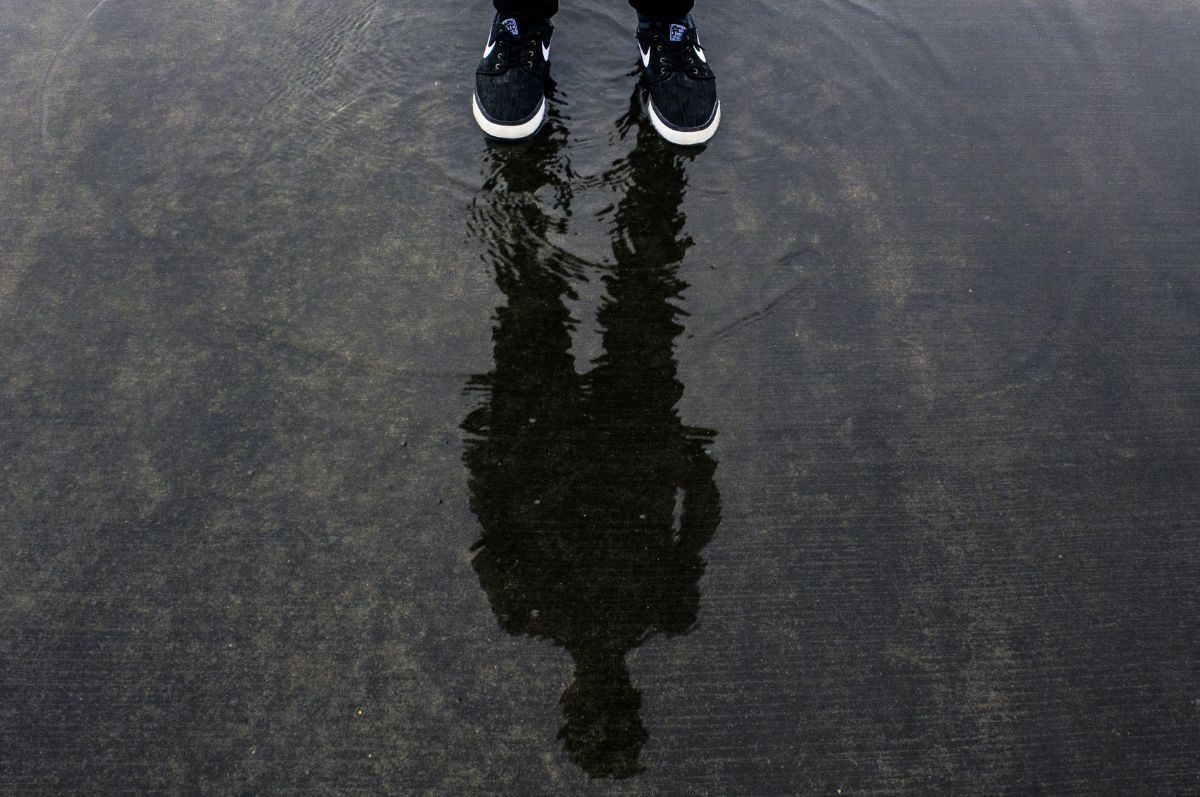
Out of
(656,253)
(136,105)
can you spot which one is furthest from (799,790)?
(136,105)

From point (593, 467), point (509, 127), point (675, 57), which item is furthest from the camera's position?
point (675, 57)

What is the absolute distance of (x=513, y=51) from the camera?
8.09ft

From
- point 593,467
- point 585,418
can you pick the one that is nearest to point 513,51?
point 585,418

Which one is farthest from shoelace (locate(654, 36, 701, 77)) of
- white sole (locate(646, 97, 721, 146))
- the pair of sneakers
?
white sole (locate(646, 97, 721, 146))

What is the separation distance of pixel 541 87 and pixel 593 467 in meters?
1.23

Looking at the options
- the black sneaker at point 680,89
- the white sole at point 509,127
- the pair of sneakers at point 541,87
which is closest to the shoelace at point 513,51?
the pair of sneakers at point 541,87

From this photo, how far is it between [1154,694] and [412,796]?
1288mm

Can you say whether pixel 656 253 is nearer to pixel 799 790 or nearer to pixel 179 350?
pixel 179 350

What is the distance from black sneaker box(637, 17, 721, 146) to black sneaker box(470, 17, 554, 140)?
33 centimetres

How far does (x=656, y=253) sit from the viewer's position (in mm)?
2189

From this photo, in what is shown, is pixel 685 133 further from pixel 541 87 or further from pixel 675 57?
pixel 541 87

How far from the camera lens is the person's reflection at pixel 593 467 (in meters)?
1.56

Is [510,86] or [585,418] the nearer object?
[585,418]

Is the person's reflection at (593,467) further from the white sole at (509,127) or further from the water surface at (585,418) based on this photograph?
the white sole at (509,127)
